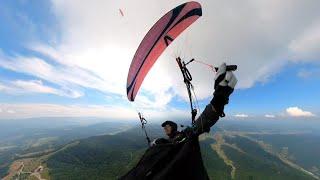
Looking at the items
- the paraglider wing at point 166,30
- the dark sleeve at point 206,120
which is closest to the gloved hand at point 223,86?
the dark sleeve at point 206,120

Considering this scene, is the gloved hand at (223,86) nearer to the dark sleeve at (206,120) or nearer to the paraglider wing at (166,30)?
the dark sleeve at (206,120)

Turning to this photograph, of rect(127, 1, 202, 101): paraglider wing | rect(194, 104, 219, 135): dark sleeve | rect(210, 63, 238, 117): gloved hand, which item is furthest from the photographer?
rect(127, 1, 202, 101): paraglider wing

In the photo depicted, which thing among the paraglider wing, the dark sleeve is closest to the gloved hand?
the dark sleeve

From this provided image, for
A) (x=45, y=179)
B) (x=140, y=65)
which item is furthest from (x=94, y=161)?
(x=140, y=65)

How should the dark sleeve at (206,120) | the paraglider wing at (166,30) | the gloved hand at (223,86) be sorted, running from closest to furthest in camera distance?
1. the gloved hand at (223,86)
2. the dark sleeve at (206,120)
3. the paraglider wing at (166,30)

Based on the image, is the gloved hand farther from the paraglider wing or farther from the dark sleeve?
the paraglider wing

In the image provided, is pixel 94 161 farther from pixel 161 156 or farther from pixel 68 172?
pixel 161 156

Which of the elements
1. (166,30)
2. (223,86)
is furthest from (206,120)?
(166,30)
